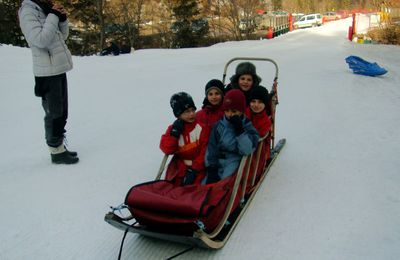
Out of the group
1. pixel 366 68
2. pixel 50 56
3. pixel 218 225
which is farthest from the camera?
pixel 366 68

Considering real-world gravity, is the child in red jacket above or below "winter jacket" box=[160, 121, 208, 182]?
above

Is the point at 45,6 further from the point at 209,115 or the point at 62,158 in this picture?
the point at 209,115

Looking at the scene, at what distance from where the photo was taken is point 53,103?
348cm

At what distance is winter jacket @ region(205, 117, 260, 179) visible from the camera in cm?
263

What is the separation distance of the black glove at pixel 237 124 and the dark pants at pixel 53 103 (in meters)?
1.68

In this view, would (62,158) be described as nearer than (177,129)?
No

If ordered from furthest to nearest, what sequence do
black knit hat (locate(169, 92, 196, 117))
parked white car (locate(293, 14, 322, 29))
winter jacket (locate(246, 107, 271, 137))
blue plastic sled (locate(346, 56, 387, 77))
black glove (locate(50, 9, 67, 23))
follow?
1. parked white car (locate(293, 14, 322, 29))
2. blue plastic sled (locate(346, 56, 387, 77))
3. black glove (locate(50, 9, 67, 23))
4. winter jacket (locate(246, 107, 271, 137))
5. black knit hat (locate(169, 92, 196, 117))

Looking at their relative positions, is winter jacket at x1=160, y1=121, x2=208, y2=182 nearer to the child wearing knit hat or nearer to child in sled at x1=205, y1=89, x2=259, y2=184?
child in sled at x1=205, y1=89, x2=259, y2=184

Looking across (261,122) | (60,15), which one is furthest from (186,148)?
(60,15)

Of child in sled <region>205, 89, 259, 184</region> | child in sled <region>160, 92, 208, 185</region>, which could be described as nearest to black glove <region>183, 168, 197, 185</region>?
child in sled <region>160, 92, 208, 185</region>

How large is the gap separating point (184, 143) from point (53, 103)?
1363mm

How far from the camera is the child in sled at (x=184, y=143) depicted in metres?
2.79

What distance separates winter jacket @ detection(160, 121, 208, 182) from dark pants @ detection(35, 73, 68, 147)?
3.99 feet

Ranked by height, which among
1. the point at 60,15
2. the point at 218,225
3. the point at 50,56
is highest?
the point at 60,15
